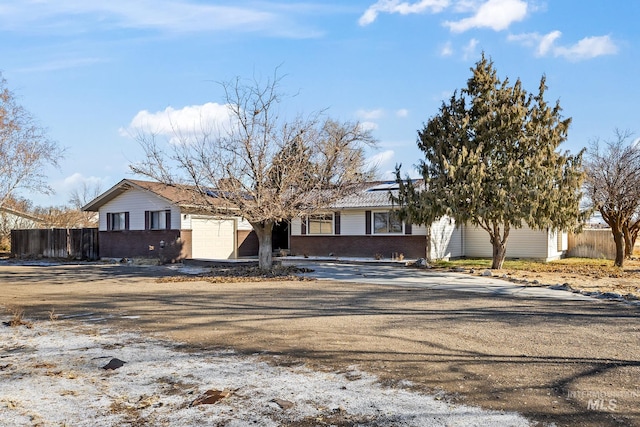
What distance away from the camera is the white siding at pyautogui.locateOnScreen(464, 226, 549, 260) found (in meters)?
27.3

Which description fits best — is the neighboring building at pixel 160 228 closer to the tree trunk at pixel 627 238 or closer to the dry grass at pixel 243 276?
the dry grass at pixel 243 276

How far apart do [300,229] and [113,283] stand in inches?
489

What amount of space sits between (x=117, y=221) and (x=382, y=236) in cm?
1412

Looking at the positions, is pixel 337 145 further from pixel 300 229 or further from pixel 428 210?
pixel 300 229

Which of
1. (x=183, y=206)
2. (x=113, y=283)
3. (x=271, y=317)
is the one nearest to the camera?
(x=271, y=317)

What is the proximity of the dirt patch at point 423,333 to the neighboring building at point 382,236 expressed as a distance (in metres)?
9.92

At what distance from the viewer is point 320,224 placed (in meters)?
27.0

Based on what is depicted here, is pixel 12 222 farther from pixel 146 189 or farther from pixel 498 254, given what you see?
pixel 498 254

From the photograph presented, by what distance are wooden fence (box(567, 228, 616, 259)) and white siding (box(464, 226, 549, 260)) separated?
3619 mm

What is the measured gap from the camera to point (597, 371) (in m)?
6.12

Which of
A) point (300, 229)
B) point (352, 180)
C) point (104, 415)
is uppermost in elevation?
point (352, 180)

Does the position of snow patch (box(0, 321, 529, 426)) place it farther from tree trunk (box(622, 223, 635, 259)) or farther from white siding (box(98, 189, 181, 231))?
tree trunk (box(622, 223, 635, 259))

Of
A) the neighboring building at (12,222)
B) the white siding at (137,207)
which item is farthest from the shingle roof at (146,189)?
the neighboring building at (12,222)

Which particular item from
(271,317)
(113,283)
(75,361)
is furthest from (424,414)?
(113,283)
